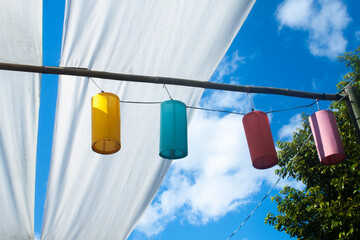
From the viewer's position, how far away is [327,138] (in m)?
2.25

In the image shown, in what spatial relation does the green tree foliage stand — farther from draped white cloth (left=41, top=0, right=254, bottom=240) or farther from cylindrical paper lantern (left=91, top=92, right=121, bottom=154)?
cylindrical paper lantern (left=91, top=92, right=121, bottom=154)

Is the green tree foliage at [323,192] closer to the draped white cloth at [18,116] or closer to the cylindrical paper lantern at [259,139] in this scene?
the cylindrical paper lantern at [259,139]

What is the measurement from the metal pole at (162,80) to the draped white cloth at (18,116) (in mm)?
254

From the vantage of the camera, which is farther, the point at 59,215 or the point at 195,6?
the point at 59,215

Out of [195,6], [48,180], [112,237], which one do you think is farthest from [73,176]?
[195,6]

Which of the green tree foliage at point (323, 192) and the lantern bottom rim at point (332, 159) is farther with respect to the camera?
the green tree foliage at point (323, 192)

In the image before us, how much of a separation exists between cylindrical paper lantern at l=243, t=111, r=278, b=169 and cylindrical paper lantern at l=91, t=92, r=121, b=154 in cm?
74

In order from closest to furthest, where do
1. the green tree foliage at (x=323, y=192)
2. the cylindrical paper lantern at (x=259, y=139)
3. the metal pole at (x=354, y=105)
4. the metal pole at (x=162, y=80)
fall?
the cylindrical paper lantern at (x=259, y=139)
the metal pole at (x=162, y=80)
the metal pole at (x=354, y=105)
the green tree foliage at (x=323, y=192)

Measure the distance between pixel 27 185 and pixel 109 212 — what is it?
69cm

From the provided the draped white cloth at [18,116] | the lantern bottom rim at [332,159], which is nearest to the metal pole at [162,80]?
the draped white cloth at [18,116]

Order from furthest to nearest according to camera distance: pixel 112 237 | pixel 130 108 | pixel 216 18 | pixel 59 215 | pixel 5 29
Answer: pixel 112 237 < pixel 59 215 < pixel 130 108 < pixel 216 18 < pixel 5 29

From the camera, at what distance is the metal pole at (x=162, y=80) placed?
7.17ft

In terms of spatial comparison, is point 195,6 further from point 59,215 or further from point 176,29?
point 59,215

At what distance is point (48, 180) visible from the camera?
2.76 meters
